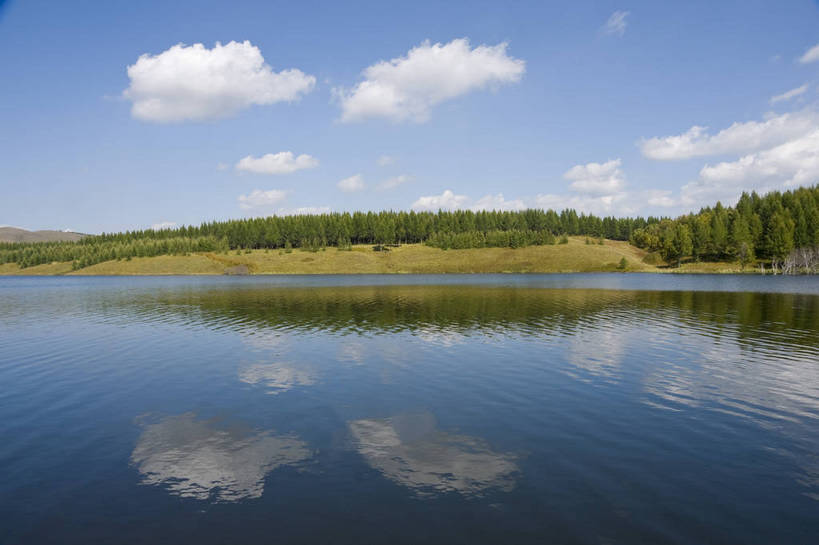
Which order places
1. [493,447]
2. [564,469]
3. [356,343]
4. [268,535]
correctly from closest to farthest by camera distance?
[268,535] → [564,469] → [493,447] → [356,343]

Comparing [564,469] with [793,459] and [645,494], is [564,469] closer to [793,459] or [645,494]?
[645,494]

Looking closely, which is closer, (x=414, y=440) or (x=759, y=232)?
(x=414, y=440)

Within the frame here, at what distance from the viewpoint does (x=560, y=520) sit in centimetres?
1180

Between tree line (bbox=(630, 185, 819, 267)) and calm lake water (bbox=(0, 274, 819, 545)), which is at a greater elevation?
tree line (bbox=(630, 185, 819, 267))

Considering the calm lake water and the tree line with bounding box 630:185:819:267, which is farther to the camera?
the tree line with bounding box 630:185:819:267

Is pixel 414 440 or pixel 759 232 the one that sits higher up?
pixel 759 232

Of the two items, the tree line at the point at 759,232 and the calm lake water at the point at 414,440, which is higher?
the tree line at the point at 759,232

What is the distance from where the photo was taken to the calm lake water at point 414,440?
38.9 ft

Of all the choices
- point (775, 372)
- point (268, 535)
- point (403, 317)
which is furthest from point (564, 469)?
point (403, 317)

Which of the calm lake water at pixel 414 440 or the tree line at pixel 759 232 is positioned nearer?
the calm lake water at pixel 414 440

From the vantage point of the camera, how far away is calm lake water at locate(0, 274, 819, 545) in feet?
38.9

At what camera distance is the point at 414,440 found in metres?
17.4

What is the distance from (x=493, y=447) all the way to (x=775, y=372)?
2185 centimetres

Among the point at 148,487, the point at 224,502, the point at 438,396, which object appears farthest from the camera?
the point at 438,396
